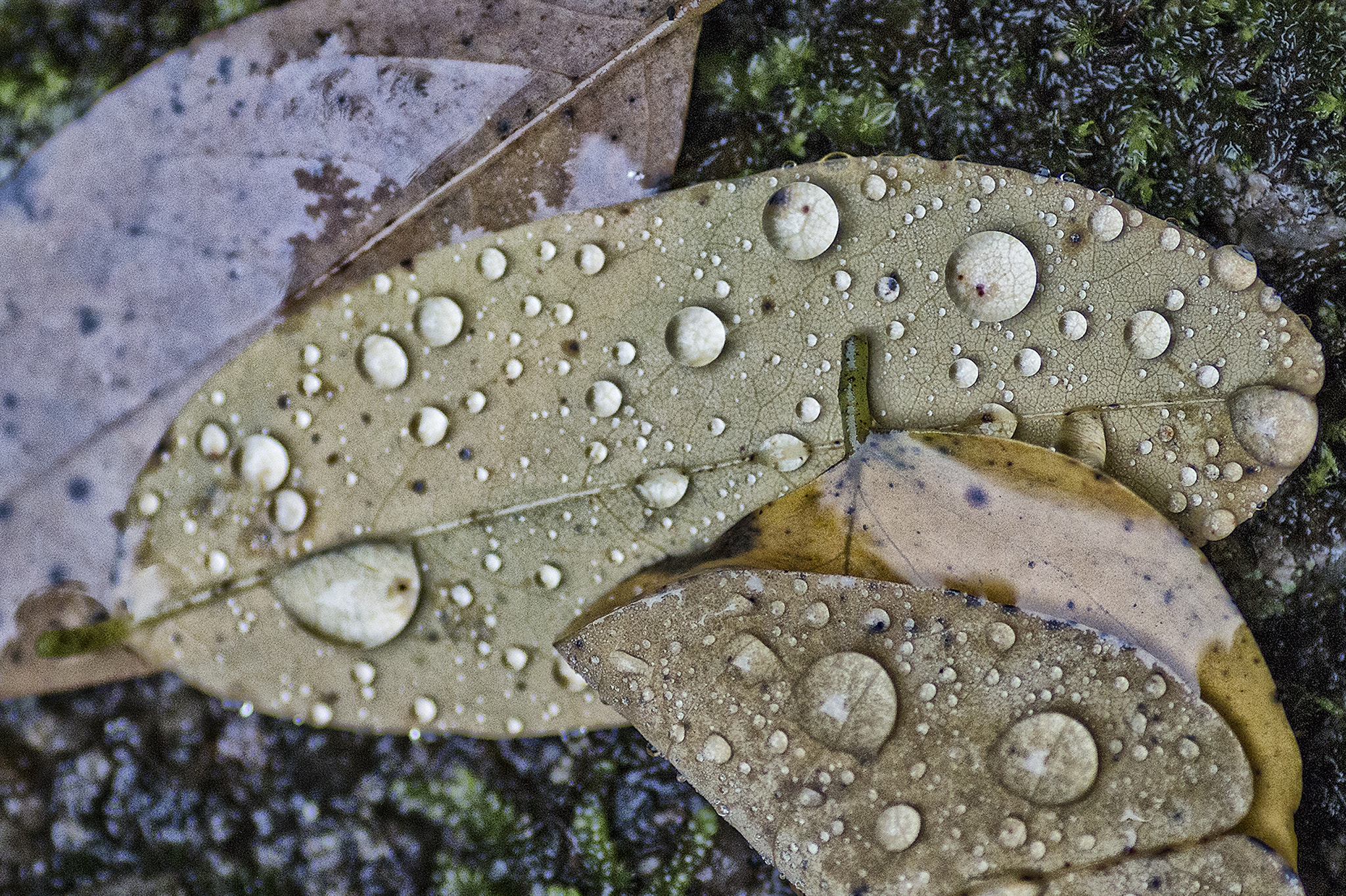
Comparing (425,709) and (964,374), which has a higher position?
(964,374)

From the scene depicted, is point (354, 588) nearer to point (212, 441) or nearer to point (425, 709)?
point (425, 709)

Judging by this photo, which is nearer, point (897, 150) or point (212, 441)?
point (212, 441)

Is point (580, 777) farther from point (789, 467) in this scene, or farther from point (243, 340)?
point (243, 340)

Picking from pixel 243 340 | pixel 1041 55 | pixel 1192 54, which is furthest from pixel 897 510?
pixel 243 340

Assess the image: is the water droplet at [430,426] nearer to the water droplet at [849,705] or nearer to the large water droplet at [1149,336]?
the water droplet at [849,705]

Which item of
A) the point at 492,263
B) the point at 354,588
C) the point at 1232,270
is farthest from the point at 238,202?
the point at 1232,270

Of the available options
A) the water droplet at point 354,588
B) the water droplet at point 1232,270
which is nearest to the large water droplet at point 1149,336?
the water droplet at point 1232,270
